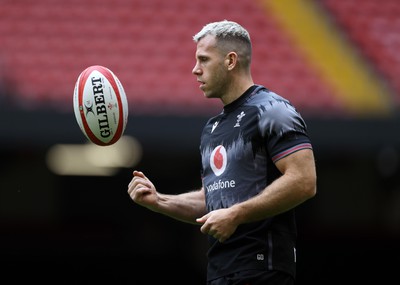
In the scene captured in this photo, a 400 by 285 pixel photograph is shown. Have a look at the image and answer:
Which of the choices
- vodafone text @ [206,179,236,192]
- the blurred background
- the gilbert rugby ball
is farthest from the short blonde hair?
the blurred background

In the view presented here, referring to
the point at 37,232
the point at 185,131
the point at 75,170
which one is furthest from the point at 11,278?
the point at 185,131

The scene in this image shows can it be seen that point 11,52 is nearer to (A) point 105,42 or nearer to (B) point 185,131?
(A) point 105,42

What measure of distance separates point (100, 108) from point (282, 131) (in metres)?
1.26

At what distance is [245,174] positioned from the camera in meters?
4.12

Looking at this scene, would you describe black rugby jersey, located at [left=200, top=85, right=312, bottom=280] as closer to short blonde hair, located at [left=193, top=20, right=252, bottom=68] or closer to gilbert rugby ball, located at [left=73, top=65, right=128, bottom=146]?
short blonde hair, located at [left=193, top=20, right=252, bottom=68]

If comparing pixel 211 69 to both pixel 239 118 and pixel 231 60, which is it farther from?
pixel 239 118

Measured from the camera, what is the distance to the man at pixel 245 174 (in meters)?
3.89

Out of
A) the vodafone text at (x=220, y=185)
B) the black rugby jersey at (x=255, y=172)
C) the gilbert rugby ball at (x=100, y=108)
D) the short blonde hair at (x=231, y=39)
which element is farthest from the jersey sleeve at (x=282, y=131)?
the gilbert rugby ball at (x=100, y=108)

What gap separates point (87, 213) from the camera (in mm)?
12273

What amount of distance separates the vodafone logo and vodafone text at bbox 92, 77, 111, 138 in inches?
29.9

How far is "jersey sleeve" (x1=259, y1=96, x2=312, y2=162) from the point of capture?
3957mm

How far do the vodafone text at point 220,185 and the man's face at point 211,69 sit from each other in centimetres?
46

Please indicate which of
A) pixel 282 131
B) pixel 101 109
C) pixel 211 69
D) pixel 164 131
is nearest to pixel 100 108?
pixel 101 109

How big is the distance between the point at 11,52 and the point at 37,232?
3315 millimetres
